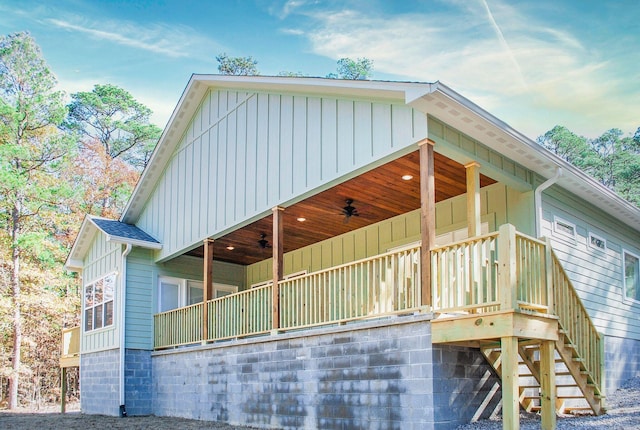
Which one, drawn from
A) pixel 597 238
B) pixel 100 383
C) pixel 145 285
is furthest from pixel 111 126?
pixel 597 238

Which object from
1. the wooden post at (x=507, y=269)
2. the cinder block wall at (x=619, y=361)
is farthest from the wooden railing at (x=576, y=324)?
the cinder block wall at (x=619, y=361)

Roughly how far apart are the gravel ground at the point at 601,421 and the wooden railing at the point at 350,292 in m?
1.76

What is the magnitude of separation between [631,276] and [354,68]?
→ 77.5 ft

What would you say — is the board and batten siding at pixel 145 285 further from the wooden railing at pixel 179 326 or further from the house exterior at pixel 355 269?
the wooden railing at pixel 179 326

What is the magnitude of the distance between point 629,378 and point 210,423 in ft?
26.8

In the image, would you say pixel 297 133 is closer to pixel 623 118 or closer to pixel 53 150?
pixel 53 150

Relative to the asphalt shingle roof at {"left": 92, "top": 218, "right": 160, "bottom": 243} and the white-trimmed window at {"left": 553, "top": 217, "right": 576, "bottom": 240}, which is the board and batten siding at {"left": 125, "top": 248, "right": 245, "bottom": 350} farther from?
the white-trimmed window at {"left": 553, "top": 217, "right": 576, "bottom": 240}

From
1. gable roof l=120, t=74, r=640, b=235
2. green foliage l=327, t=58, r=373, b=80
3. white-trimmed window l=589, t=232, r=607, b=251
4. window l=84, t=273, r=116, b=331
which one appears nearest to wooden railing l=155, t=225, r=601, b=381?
gable roof l=120, t=74, r=640, b=235

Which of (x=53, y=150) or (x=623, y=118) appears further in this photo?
(x=623, y=118)

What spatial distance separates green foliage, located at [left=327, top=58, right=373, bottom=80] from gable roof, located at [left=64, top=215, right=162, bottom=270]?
65.1ft

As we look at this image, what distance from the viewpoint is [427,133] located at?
8.37 m

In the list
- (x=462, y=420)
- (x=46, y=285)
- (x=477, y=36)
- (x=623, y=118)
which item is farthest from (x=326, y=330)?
(x=623, y=118)

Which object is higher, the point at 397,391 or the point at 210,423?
the point at 397,391

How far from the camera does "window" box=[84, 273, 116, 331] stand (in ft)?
52.7
